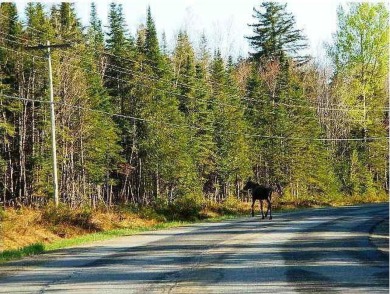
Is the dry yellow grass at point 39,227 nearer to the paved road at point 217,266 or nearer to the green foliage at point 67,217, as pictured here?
the green foliage at point 67,217

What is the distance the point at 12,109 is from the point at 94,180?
11077 mm

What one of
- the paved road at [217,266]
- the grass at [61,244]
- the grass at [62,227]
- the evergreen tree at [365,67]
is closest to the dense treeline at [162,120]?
the evergreen tree at [365,67]

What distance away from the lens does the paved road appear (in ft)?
34.2

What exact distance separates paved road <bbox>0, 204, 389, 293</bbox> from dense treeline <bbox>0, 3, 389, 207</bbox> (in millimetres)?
26706

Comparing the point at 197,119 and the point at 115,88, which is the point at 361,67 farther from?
the point at 115,88

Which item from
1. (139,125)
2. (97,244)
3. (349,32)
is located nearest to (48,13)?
(139,125)

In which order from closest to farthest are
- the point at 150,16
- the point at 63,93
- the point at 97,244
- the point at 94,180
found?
the point at 97,244 < the point at 63,93 < the point at 94,180 < the point at 150,16

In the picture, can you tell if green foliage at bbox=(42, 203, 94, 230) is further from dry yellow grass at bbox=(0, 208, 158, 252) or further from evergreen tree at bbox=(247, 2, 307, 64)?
evergreen tree at bbox=(247, 2, 307, 64)

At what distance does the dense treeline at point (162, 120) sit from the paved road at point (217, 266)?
26.7 m

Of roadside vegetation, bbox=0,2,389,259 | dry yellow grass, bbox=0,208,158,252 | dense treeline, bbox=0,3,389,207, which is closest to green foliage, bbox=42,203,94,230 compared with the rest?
dry yellow grass, bbox=0,208,158,252

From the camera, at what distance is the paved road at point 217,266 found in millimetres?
10414

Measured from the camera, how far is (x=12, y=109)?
42.5 m

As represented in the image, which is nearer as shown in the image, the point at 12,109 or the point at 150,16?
the point at 12,109

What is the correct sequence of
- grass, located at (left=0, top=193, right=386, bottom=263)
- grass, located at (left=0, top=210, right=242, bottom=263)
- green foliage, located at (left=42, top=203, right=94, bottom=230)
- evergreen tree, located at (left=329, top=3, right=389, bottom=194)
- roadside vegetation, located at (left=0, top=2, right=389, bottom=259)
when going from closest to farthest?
grass, located at (left=0, top=210, right=242, bottom=263)
grass, located at (left=0, top=193, right=386, bottom=263)
green foliage, located at (left=42, top=203, right=94, bottom=230)
roadside vegetation, located at (left=0, top=2, right=389, bottom=259)
evergreen tree, located at (left=329, top=3, right=389, bottom=194)
